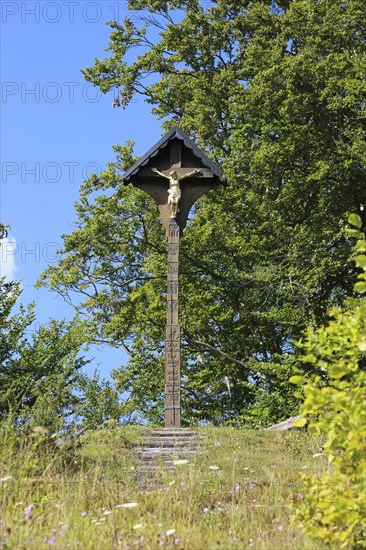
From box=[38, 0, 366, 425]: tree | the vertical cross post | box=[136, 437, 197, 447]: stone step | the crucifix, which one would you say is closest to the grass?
box=[136, 437, 197, 447]: stone step

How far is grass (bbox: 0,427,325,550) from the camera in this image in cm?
490

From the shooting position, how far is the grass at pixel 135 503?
490cm

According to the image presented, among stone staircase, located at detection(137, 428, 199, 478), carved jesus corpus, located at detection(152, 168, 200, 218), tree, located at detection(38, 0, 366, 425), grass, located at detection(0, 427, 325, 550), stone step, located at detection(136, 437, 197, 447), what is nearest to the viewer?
grass, located at detection(0, 427, 325, 550)

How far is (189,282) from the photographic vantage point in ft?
64.5

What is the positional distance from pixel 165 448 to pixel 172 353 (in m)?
2.44

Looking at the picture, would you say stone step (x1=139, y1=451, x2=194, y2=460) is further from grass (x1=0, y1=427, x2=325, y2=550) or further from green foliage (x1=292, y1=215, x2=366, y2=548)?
green foliage (x1=292, y1=215, x2=366, y2=548)

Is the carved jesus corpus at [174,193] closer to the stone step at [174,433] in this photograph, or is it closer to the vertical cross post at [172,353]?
the vertical cross post at [172,353]

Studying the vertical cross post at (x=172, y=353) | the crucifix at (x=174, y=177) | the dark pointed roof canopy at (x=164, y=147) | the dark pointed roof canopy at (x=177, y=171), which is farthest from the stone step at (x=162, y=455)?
the dark pointed roof canopy at (x=164, y=147)

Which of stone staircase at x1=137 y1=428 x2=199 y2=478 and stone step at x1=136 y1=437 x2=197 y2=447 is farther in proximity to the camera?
stone step at x1=136 y1=437 x2=197 y2=447

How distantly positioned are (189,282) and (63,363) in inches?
307

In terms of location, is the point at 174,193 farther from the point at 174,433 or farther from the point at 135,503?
the point at 135,503

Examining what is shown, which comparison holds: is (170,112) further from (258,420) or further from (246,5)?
(258,420)

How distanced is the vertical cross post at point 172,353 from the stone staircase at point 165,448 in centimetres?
73

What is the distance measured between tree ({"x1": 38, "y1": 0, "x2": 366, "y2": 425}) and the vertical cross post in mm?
5961
